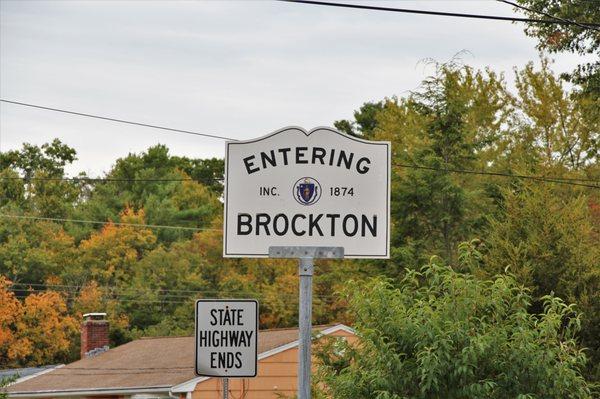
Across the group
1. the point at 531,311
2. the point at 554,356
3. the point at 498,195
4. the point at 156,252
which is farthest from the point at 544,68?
the point at 554,356

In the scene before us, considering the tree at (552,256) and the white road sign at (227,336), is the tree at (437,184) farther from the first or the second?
the white road sign at (227,336)

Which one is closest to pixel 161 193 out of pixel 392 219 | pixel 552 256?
pixel 392 219

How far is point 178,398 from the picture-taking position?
33719 mm

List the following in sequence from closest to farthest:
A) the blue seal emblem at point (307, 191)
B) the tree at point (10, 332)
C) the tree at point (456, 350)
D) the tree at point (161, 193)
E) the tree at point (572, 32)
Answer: the blue seal emblem at point (307, 191) → the tree at point (456, 350) → the tree at point (572, 32) → the tree at point (10, 332) → the tree at point (161, 193)

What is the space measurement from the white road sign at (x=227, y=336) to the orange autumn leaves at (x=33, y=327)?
181 ft

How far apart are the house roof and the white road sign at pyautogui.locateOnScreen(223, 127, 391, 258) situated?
74.0 ft

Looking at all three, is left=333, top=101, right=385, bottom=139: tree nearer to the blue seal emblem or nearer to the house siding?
the house siding

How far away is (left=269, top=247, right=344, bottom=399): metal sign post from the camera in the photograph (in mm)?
10664

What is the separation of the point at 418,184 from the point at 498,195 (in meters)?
2.92

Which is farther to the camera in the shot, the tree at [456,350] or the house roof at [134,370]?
the house roof at [134,370]

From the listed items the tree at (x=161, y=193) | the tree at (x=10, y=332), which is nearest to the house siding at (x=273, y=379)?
the tree at (x=10, y=332)

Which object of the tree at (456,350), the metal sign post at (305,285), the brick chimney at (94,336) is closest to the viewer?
the metal sign post at (305,285)

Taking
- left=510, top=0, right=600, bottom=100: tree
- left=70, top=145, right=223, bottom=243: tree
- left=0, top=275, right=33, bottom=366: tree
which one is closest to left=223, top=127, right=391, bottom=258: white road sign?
left=510, top=0, right=600, bottom=100: tree

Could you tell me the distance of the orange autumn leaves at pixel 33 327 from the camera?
212 feet
